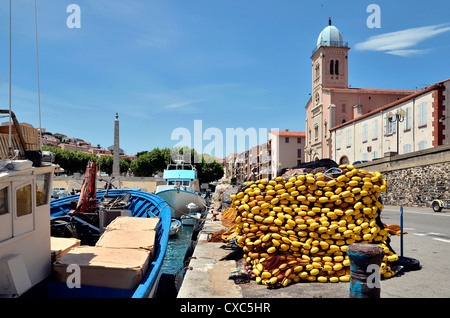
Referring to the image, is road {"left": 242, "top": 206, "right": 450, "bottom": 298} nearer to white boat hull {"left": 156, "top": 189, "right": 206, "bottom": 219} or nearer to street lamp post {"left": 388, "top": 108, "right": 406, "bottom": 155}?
white boat hull {"left": 156, "top": 189, "right": 206, "bottom": 219}

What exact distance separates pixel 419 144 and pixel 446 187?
33.6 feet

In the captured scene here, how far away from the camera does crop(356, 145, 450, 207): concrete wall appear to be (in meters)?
21.4

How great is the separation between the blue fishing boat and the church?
132 ft

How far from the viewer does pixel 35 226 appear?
4660 mm

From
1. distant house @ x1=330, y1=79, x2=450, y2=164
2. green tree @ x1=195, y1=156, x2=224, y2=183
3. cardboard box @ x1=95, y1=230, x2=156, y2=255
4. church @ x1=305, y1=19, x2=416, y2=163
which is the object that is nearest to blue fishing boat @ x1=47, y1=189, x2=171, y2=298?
cardboard box @ x1=95, y1=230, x2=156, y2=255

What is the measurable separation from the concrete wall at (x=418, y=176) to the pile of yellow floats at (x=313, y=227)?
18.8 m

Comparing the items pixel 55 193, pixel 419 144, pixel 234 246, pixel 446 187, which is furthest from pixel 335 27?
pixel 234 246

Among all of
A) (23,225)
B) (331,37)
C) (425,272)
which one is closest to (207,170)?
(331,37)

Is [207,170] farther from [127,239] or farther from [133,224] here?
[127,239]

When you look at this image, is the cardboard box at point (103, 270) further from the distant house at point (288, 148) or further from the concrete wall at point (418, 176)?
the distant house at point (288, 148)

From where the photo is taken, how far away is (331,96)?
2018 inches

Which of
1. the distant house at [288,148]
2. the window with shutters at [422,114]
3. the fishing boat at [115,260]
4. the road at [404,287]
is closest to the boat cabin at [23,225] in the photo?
the fishing boat at [115,260]

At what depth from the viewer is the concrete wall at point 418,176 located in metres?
21.4
